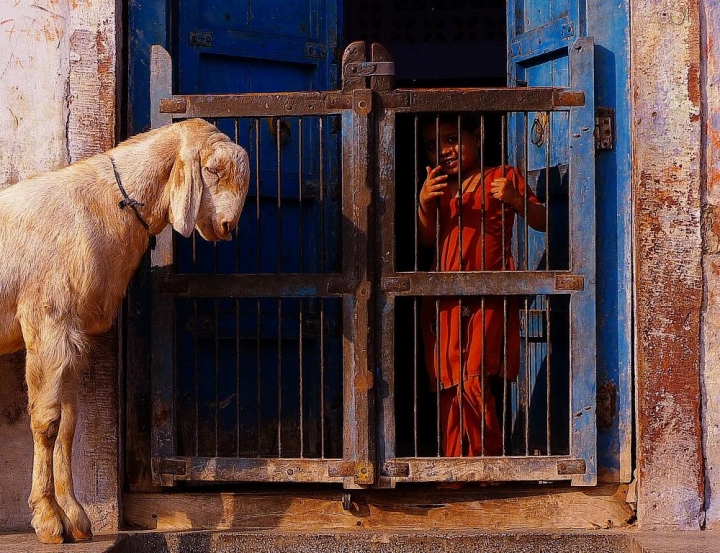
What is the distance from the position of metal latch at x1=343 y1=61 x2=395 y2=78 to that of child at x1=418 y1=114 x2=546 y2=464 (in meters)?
0.42

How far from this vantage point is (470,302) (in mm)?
4691

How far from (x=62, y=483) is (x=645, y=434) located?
2.46m

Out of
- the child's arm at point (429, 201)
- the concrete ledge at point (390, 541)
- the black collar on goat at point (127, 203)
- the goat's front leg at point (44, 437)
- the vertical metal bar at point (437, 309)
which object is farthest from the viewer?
the child's arm at point (429, 201)

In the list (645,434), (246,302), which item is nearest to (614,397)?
(645,434)

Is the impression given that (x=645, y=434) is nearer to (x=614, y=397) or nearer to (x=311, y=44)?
(x=614, y=397)

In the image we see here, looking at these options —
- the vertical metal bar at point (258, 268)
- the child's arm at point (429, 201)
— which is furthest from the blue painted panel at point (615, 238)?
the vertical metal bar at point (258, 268)

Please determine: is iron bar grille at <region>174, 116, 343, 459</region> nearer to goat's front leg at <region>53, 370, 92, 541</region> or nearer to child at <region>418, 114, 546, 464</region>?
child at <region>418, 114, 546, 464</region>

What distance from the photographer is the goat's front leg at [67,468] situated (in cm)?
411

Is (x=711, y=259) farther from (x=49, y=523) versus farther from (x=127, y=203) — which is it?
(x=49, y=523)

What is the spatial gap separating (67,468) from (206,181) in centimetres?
130

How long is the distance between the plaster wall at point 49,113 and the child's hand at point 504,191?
5.56 feet

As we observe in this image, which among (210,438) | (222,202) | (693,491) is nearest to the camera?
(222,202)

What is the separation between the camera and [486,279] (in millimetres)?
4406

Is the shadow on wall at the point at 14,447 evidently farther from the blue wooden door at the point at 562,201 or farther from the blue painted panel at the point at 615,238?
the blue painted panel at the point at 615,238
